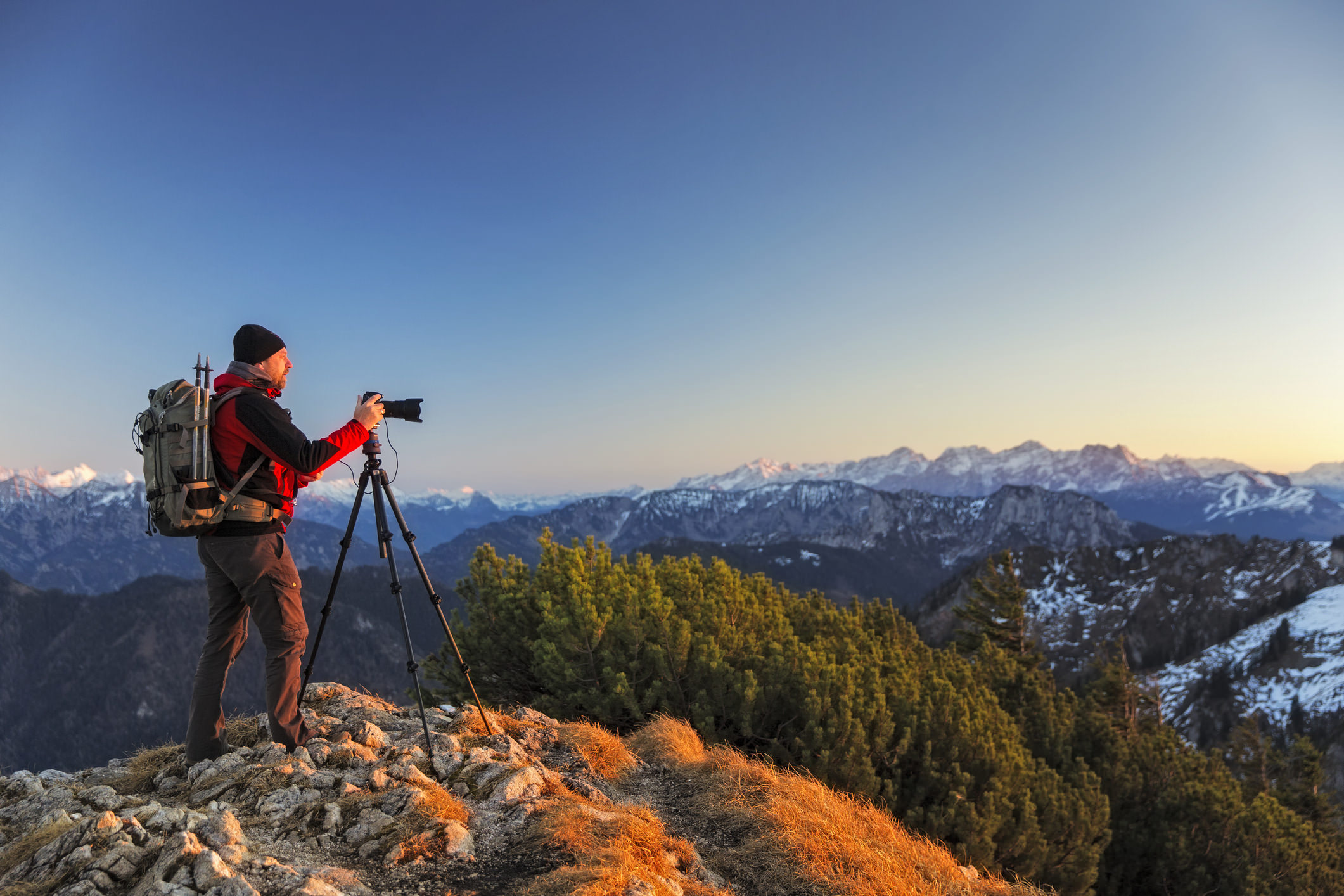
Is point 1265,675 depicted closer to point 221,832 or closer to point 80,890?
point 221,832

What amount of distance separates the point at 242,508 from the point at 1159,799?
29.1 metres

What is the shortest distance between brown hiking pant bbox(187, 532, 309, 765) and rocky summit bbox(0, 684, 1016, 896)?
28 cm

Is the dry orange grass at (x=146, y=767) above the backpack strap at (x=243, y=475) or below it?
below

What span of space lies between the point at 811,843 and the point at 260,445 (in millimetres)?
5857

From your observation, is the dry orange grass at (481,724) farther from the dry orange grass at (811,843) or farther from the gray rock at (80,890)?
the gray rock at (80,890)

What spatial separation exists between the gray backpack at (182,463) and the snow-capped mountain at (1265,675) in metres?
163

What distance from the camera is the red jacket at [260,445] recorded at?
547 cm

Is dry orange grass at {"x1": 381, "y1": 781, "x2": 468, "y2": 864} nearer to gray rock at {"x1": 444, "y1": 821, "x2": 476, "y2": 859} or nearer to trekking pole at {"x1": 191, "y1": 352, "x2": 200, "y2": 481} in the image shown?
gray rock at {"x1": 444, "y1": 821, "x2": 476, "y2": 859}

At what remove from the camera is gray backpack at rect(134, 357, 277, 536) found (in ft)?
17.3

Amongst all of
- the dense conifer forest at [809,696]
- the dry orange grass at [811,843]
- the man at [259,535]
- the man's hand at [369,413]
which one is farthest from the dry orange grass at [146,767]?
the dense conifer forest at [809,696]

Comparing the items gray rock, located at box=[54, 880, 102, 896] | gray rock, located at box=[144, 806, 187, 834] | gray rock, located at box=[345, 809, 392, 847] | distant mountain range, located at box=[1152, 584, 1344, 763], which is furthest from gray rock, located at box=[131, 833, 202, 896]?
distant mountain range, located at box=[1152, 584, 1344, 763]

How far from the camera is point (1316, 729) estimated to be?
11606 centimetres

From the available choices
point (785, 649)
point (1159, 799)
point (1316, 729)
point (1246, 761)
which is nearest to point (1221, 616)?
point (1316, 729)

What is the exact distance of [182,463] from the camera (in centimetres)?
531
